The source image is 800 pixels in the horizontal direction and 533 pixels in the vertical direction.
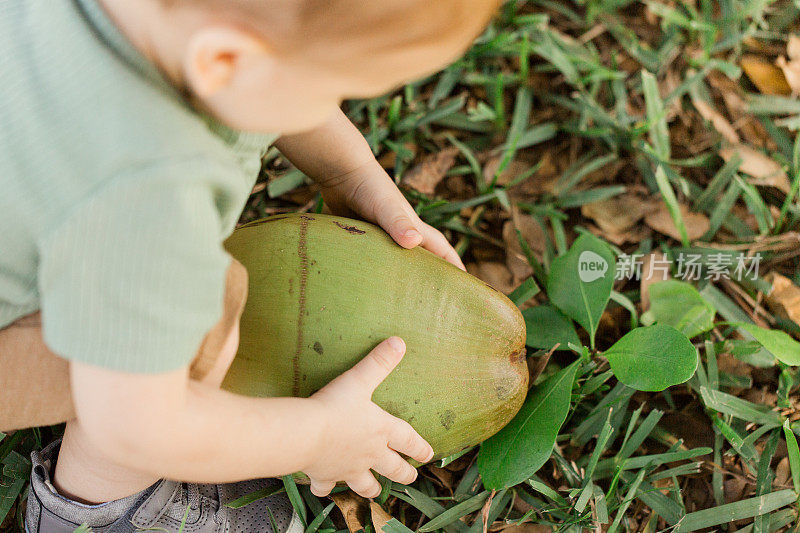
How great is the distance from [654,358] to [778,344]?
1.08ft

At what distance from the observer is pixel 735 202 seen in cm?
189

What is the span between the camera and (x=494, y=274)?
174cm

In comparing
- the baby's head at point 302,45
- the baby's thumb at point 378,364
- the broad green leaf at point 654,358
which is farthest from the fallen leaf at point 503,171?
the baby's head at point 302,45

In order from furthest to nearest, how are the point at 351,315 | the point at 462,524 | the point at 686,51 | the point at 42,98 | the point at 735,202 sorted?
the point at 686,51 → the point at 735,202 → the point at 462,524 → the point at 351,315 → the point at 42,98

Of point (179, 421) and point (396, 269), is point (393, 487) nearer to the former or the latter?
point (396, 269)

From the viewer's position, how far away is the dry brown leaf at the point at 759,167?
1875mm

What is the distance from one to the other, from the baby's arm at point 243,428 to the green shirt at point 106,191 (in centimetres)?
6

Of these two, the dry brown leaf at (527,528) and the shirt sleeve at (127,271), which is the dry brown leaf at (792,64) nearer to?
the dry brown leaf at (527,528)

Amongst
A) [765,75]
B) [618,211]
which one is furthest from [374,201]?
[765,75]

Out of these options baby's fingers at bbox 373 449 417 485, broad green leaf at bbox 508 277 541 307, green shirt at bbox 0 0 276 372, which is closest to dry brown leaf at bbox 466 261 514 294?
broad green leaf at bbox 508 277 541 307

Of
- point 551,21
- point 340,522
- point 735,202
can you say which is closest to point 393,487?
point 340,522

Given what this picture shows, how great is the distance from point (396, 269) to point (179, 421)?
1.53 ft

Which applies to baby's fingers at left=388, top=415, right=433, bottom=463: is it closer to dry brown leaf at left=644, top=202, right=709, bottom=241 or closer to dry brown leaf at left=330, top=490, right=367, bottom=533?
dry brown leaf at left=330, top=490, right=367, bottom=533

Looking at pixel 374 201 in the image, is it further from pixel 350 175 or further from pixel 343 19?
pixel 343 19
